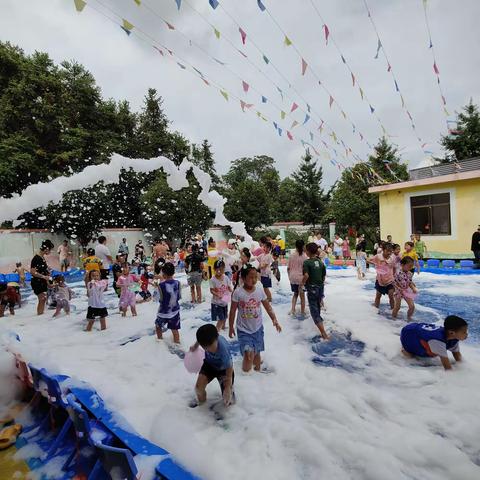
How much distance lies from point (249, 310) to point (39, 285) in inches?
252

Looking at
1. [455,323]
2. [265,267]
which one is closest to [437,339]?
[455,323]

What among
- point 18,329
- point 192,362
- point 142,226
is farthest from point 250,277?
point 142,226

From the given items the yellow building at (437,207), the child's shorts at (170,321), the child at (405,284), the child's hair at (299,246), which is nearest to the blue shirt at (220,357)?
the child's shorts at (170,321)

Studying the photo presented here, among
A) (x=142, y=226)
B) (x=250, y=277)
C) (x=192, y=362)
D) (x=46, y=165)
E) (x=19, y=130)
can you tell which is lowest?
(x=192, y=362)

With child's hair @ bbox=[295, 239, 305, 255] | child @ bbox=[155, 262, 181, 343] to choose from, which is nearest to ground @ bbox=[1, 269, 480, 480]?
child @ bbox=[155, 262, 181, 343]

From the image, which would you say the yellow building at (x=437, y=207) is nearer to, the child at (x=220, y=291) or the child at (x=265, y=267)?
the child at (x=265, y=267)

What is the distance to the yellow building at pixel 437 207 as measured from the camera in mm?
15438

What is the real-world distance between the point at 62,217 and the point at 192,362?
55.6 ft

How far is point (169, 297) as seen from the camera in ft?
20.5

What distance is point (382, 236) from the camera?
18312 millimetres

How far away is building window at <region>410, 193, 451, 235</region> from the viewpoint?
16.5 metres

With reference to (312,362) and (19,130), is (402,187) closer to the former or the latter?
(312,362)

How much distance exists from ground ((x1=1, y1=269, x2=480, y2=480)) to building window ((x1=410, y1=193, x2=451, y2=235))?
10.4m

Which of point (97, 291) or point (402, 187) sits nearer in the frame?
point (97, 291)
